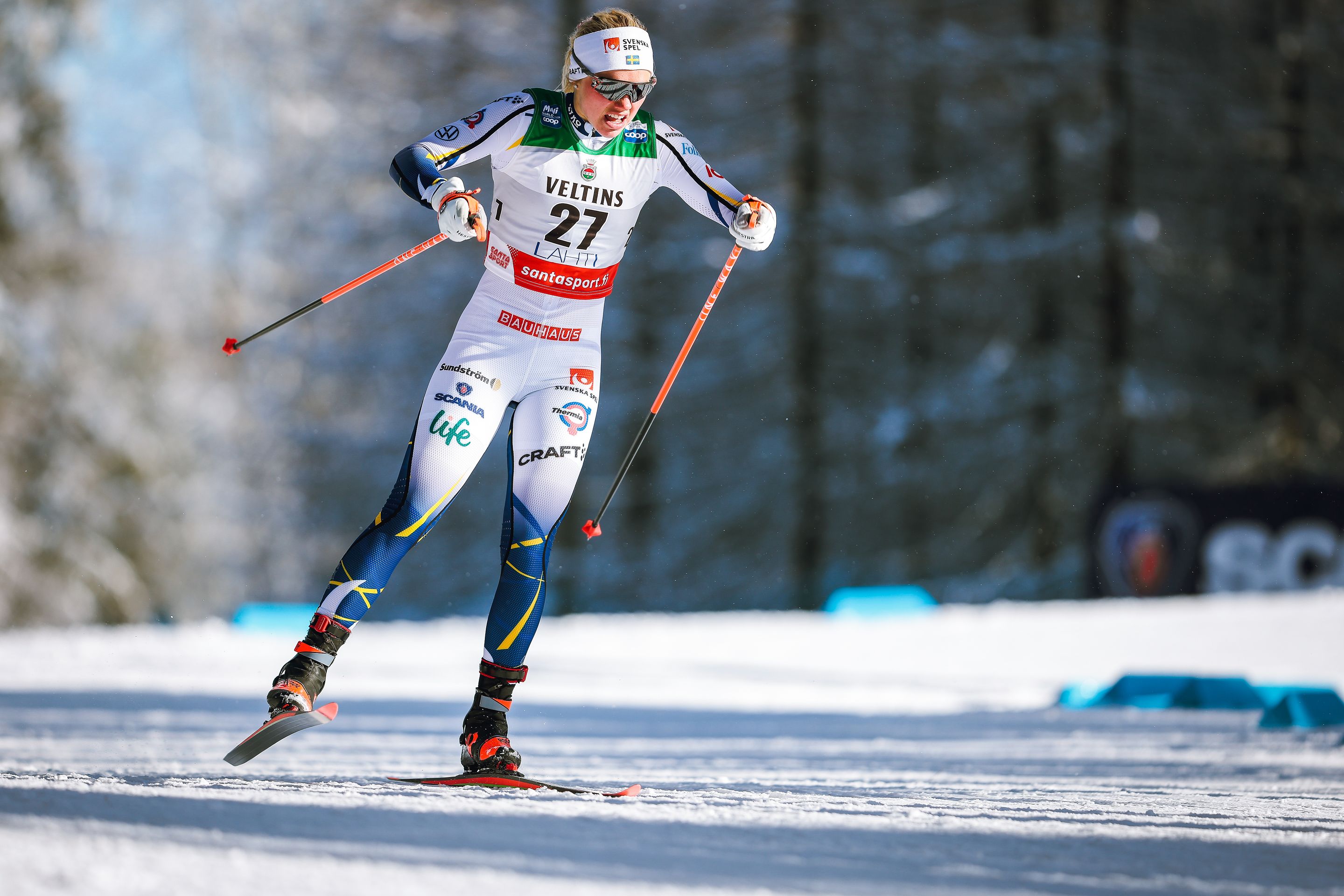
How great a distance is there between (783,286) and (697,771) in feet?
40.0

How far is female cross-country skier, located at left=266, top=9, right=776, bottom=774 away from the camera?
3.34m

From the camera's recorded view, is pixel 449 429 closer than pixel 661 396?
Yes

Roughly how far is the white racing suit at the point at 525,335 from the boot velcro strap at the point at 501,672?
1cm

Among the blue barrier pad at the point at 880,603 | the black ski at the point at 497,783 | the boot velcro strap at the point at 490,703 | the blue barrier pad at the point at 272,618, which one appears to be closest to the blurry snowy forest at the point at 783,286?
the blue barrier pad at the point at 880,603

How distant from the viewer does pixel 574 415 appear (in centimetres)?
350

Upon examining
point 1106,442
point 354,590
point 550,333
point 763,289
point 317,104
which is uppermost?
point 317,104

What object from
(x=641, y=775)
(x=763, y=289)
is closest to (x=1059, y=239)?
(x=763, y=289)

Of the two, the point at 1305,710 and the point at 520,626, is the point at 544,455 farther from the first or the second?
the point at 1305,710

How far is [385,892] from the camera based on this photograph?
198 cm

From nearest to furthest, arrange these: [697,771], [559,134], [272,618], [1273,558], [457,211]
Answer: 1. [457,211]
2. [559,134]
3. [697,771]
4. [272,618]
5. [1273,558]

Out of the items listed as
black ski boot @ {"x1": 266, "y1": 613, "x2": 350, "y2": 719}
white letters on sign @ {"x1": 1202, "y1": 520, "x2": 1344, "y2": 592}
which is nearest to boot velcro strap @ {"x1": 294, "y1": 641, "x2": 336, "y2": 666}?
black ski boot @ {"x1": 266, "y1": 613, "x2": 350, "y2": 719}

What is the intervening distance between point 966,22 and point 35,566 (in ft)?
41.0

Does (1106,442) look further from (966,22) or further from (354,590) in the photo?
(354,590)

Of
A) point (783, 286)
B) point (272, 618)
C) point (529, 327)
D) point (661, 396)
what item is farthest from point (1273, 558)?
point (529, 327)
